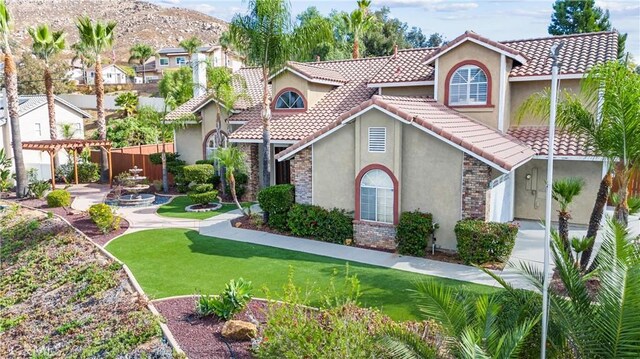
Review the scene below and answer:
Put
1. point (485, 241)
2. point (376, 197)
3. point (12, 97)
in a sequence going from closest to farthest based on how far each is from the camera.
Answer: point (485, 241)
point (376, 197)
point (12, 97)

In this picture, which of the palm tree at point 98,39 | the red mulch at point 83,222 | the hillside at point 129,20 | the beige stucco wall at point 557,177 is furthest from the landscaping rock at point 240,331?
the hillside at point 129,20

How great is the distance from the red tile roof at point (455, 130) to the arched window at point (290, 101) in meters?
6.80

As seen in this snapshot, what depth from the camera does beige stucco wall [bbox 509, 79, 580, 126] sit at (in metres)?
20.5

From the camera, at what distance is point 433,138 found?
649 inches

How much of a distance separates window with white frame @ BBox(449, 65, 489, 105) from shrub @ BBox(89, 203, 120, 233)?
14609 millimetres

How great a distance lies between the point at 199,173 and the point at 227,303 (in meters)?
15.6

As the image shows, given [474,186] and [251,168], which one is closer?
[474,186]

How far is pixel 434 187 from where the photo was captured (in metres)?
16.6

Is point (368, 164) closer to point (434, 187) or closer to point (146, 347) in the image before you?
point (434, 187)

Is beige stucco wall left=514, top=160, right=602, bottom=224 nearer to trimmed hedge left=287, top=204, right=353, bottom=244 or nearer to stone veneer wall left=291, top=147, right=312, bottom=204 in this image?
trimmed hedge left=287, top=204, right=353, bottom=244

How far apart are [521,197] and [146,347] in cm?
1598

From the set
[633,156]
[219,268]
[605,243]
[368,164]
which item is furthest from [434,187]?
[605,243]

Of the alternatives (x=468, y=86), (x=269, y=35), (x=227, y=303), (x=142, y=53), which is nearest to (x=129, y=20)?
(x=142, y=53)

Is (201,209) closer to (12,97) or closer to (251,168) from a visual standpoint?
(251,168)
